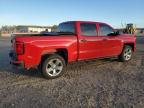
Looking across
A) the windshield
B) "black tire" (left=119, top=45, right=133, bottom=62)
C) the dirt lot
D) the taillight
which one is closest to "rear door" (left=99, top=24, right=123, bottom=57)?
Answer: "black tire" (left=119, top=45, right=133, bottom=62)

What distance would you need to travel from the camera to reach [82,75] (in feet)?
26.1

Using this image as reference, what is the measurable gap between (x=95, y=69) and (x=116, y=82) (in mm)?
1992

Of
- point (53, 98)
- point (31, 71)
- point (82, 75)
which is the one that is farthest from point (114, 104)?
point (31, 71)

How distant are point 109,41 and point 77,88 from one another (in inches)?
143

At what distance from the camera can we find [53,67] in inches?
304

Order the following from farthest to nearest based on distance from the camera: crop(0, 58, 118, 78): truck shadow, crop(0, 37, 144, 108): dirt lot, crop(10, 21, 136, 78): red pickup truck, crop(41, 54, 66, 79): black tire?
1. crop(0, 58, 118, 78): truck shadow
2. crop(41, 54, 66, 79): black tire
3. crop(10, 21, 136, 78): red pickup truck
4. crop(0, 37, 144, 108): dirt lot

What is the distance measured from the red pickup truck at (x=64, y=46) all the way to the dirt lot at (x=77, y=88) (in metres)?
0.50

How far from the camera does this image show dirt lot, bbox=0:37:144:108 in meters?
5.27

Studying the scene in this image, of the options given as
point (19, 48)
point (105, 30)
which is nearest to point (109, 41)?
point (105, 30)

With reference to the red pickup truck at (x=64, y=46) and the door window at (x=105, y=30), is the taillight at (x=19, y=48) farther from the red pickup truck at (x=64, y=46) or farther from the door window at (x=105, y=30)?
the door window at (x=105, y=30)

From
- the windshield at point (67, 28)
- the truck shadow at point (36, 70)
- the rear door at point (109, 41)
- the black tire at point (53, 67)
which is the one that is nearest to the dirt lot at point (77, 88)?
the truck shadow at point (36, 70)

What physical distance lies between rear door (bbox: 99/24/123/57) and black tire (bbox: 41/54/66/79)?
7.08 ft

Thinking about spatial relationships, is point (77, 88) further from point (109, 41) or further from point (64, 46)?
point (109, 41)

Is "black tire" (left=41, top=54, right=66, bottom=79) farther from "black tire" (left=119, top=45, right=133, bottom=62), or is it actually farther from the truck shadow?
"black tire" (left=119, top=45, right=133, bottom=62)
